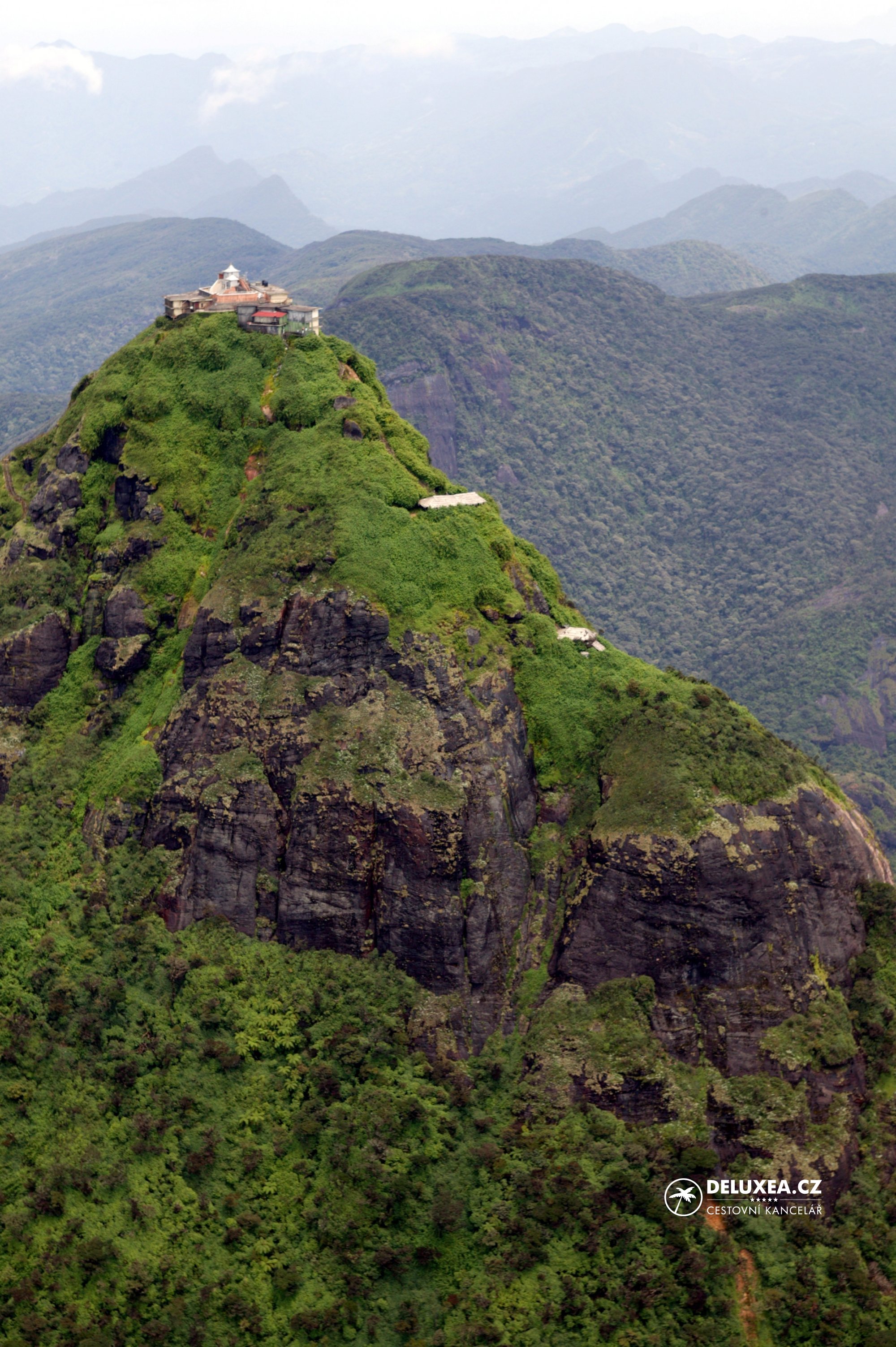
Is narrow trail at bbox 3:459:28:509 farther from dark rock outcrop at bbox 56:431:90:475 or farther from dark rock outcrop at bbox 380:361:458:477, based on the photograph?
dark rock outcrop at bbox 380:361:458:477

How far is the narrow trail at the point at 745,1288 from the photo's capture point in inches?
1869

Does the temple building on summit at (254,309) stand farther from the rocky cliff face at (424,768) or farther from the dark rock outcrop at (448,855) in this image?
the dark rock outcrop at (448,855)

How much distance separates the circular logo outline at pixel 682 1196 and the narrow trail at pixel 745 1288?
0.64 m

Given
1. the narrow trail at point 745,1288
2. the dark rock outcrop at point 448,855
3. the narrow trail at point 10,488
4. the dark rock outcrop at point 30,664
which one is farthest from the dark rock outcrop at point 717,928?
the narrow trail at point 10,488

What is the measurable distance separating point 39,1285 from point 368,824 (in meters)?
22.1

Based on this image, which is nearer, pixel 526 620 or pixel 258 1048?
pixel 258 1048

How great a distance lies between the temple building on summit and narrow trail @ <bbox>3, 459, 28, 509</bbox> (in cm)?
1350

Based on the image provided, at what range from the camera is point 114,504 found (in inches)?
2635

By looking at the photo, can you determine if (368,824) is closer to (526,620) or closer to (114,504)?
(526,620)

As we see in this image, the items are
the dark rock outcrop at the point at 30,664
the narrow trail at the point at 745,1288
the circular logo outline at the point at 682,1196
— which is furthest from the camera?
the dark rock outcrop at the point at 30,664

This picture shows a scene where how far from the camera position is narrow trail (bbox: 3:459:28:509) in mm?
71312

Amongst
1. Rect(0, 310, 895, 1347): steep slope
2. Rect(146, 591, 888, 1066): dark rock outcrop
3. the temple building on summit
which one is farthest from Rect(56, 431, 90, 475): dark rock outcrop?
Rect(146, 591, 888, 1066): dark rock outcrop

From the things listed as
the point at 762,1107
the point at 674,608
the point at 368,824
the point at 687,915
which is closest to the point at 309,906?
the point at 368,824

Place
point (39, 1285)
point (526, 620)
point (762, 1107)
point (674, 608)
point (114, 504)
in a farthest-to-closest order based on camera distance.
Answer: point (674, 608), point (114, 504), point (526, 620), point (762, 1107), point (39, 1285)
